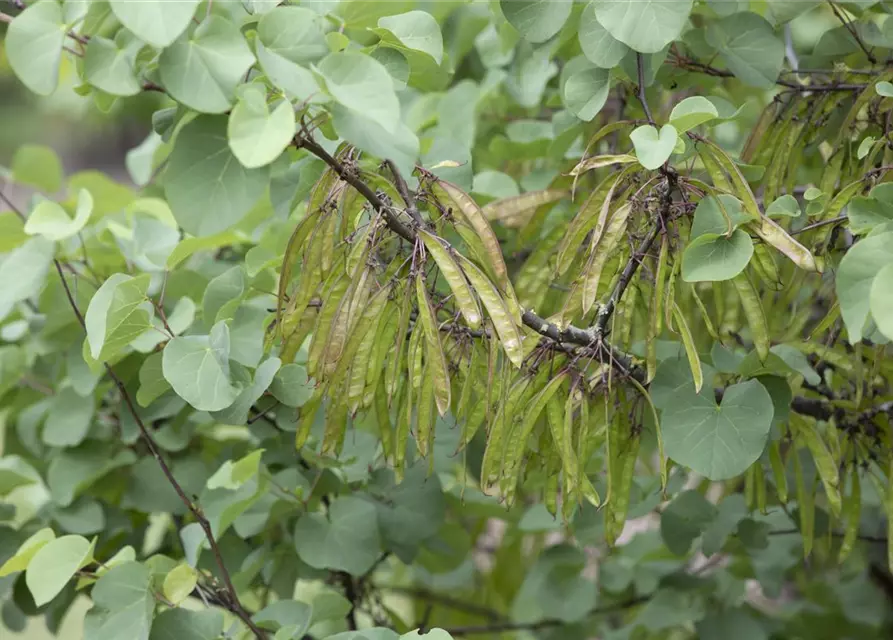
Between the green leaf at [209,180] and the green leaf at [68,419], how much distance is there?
0.43 metres

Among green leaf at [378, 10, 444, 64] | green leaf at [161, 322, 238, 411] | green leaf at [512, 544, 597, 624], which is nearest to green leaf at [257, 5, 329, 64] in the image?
green leaf at [378, 10, 444, 64]

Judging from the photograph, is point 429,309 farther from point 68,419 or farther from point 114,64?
point 68,419

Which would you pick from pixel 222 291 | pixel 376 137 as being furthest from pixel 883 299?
pixel 222 291

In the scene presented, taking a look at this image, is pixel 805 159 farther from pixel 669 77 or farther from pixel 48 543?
pixel 48 543

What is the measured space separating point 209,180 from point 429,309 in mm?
139

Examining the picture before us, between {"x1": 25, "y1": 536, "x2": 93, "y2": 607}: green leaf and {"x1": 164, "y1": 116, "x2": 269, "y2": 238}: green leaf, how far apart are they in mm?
282

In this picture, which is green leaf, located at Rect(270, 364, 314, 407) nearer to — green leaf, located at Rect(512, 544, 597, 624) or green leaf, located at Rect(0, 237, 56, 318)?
green leaf, located at Rect(0, 237, 56, 318)

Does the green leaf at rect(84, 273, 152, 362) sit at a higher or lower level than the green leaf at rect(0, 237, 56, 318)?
higher

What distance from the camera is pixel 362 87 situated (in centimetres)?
47

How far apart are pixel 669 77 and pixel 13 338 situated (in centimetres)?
67

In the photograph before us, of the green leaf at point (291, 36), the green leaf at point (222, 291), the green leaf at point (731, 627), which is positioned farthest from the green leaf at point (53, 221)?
the green leaf at point (731, 627)

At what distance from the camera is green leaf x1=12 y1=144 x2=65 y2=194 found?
1.02 m

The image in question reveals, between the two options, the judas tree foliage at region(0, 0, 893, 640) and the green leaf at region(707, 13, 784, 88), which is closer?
the judas tree foliage at region(0, 0, 893, 640)

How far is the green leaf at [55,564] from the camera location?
0.65 meters
